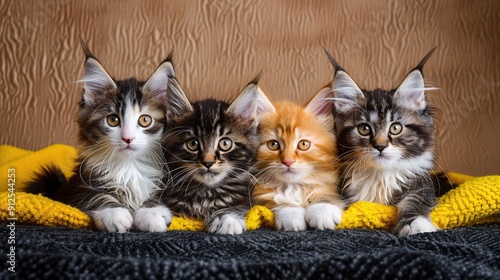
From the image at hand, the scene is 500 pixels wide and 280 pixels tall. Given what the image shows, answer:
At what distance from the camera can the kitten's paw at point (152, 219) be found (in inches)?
53.4

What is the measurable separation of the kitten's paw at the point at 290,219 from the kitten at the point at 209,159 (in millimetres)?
110

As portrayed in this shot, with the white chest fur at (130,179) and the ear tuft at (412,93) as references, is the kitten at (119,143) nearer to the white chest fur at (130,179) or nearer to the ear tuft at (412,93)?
the white chest fur at (130,179)

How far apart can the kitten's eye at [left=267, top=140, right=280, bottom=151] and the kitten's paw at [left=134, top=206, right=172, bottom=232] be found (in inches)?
15.5

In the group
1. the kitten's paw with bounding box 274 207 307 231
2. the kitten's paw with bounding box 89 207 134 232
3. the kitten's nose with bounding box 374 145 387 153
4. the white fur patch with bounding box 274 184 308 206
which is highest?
the kitten's nose with bounding box 374 145 387 153

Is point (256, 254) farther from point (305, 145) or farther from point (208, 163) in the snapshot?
point (305, 145)

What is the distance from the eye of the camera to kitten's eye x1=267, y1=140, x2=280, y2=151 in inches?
62.1

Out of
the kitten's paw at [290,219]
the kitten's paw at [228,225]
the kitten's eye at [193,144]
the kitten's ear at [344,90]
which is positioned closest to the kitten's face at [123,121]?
the kitten's eye at [193,144]

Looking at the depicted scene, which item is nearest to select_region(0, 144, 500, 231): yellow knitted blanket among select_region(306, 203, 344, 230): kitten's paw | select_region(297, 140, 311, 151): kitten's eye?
select_region(306, 203, 344, 230): kitten's paw

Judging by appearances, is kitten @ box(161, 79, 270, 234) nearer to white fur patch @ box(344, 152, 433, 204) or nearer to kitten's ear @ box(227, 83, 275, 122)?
kitten's ear @ box(227, 83, 275, 122)

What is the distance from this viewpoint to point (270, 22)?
7.63ft

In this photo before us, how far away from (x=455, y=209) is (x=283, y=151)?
1.80 feet

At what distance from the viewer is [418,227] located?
4.34ft

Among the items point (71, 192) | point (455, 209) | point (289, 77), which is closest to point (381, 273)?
point (455, 209)

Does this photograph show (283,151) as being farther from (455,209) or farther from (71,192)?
(71,192)
